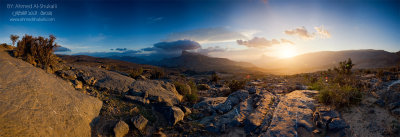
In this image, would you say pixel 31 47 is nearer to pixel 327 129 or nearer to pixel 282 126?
pixel 282 126

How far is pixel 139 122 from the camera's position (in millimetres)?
5086

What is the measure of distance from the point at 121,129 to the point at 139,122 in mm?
528

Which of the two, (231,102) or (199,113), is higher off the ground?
(231,102)

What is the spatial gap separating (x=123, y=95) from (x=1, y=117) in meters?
3.44

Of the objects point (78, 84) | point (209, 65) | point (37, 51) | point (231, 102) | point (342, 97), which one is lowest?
point (209, 65)

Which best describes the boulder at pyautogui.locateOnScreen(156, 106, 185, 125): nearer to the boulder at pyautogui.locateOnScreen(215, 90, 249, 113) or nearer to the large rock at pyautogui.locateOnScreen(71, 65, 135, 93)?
the boulder at pyautogui.locateOnScreen(215, 90, 249, 113)

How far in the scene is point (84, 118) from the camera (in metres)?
4.59

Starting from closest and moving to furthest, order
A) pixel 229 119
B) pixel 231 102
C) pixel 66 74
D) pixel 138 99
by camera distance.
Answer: pixel 229 119 → pixel 138 99 → pixel 66 74 → pixel 231 102

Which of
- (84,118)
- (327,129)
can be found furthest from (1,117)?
(327,129)

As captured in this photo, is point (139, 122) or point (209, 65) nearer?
point (139, 122)

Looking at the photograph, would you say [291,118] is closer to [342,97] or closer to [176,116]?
[342,97]

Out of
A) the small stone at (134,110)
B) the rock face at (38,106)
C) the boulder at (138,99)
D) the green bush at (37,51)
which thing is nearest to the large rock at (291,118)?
the small stone at (134,110)

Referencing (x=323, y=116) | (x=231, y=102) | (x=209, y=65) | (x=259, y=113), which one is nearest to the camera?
(x=323, y=116)

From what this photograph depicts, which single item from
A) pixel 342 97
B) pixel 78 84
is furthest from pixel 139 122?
pixel 342 97
